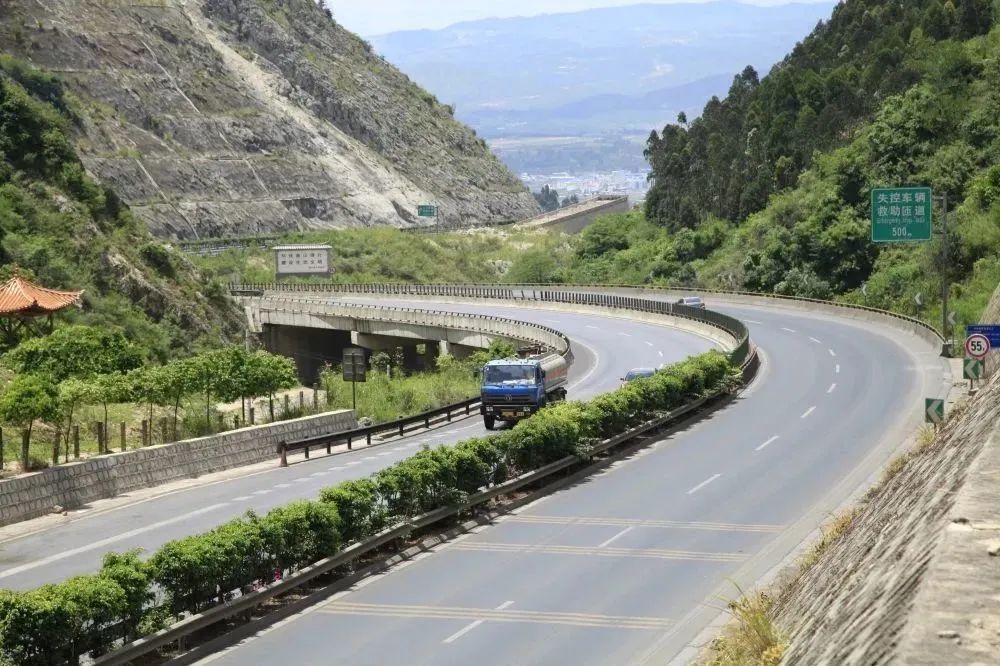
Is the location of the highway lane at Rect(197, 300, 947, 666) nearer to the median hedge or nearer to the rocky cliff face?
the median hedge

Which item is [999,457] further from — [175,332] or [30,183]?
[30,183]

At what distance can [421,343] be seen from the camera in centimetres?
8619

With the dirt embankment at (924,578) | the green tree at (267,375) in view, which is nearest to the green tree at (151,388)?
the green tree at (267,375)

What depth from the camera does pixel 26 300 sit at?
48.8 metres

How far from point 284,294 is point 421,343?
23.4m

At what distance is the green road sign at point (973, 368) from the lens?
120 feet

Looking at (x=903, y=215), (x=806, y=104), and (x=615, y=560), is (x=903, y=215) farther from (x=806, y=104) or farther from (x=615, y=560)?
(x=806, y=104)

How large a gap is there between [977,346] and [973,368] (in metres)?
0.80

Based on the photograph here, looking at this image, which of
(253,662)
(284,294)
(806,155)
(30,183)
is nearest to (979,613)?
(253,662)

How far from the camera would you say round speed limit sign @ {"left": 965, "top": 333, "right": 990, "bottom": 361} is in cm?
3722

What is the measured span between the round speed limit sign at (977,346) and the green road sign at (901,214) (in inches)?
869

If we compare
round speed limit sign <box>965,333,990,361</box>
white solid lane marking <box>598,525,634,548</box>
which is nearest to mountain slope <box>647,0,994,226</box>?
round speed limit sign <box>965,333,990,361</box>

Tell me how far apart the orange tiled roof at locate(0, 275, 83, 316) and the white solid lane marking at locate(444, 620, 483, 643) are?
32920mm

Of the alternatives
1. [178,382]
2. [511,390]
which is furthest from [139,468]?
[511,390]
